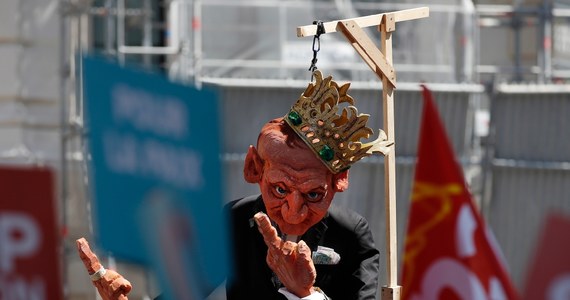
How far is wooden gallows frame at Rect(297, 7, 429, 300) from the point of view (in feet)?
→ 16.3

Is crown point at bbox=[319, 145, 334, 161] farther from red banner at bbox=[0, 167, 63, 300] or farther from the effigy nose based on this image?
red banner at bbox=[0, 167, 63, 300]

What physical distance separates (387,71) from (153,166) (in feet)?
9.15

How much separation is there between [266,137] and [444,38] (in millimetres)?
5540

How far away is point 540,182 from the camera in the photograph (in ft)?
31.9

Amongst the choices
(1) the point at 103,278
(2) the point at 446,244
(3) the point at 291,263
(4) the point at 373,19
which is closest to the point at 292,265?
(3) the point at 291,263

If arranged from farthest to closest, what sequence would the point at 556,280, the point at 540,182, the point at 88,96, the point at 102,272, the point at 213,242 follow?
→ 1. the point at 540,182
2. the point at 556,280
3. the point at 88,96
4. the point at 213,242
5. the point at 102,272

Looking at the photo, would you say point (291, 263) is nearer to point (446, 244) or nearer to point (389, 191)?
point (389, 191)

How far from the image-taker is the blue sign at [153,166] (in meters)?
6.93

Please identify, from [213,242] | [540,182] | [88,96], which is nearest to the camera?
[213,242]

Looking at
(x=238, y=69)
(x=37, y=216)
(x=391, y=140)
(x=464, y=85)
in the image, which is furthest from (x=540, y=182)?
(x=391, y=140)

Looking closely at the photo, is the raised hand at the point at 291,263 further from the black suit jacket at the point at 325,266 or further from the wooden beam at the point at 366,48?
the wooden beam at the point at 366,48

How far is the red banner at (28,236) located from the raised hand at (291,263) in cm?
545

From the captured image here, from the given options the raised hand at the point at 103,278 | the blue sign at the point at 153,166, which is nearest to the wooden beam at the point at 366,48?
the raised hand at the point at 103,278

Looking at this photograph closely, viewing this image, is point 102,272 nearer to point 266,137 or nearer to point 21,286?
point 266,137
